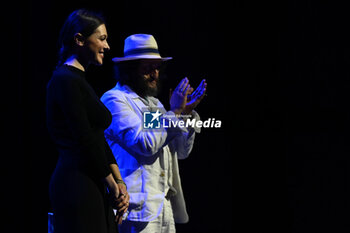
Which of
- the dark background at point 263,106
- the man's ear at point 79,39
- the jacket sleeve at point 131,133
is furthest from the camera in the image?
the dark background at point 263,106

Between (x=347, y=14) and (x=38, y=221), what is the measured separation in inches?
106

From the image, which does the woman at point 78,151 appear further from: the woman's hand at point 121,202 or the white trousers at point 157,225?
the white trousers at point 157,225

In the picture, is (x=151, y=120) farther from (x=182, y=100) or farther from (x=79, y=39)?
(x=79, y=39)

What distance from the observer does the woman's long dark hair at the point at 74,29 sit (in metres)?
1.94

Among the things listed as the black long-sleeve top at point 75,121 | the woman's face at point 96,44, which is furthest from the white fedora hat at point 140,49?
the black long-sleeve top at point 75,121

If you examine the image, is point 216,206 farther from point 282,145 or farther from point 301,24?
point 301,24

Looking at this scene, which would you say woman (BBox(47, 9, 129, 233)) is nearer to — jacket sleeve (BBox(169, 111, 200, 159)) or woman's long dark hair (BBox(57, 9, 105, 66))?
woman's long dark hair (BBox(57, 9, 105, 66))

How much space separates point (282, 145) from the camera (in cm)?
368

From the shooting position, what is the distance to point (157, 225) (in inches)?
101

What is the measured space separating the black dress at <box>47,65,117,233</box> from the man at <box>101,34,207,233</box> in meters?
0.64

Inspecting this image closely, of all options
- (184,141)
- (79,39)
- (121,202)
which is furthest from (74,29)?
(184,141)

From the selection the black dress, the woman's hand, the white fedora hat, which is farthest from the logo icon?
the black dress

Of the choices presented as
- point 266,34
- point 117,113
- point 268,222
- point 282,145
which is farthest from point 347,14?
point 117,113

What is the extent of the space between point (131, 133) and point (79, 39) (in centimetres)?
69
